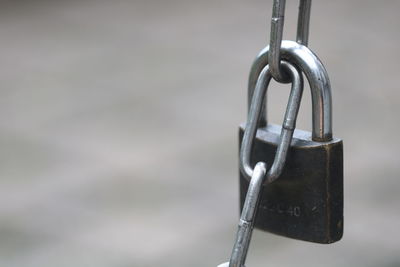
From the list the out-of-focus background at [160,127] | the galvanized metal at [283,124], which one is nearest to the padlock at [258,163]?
the galvanized metal at [283,124]

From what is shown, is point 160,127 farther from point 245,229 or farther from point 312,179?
point 245,229

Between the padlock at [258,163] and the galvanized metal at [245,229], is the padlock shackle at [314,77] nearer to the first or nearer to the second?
the padlock at [258,163]

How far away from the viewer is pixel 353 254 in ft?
9.37

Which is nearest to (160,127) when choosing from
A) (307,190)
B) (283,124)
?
(307,190)

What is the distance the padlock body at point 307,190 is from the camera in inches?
41.4

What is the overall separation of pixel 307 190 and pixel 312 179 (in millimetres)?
14

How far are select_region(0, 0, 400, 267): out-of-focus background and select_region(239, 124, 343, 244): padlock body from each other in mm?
1734

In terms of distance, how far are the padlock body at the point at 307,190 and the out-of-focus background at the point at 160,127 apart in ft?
5.69

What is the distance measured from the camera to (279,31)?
0.92m

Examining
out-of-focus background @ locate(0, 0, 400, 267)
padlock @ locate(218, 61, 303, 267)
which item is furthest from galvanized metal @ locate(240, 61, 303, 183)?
out-of-focus background @ locate(0, 0, 400, 267)

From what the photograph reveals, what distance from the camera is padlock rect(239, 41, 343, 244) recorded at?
1.05 m

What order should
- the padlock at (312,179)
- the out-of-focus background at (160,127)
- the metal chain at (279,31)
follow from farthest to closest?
the out-of-focus background at (160,127) → the padlock at (312,179) → the metal chain at (279,31)

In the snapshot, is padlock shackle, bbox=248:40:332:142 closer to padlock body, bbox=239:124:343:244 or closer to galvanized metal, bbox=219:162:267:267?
padlock body, bbox=239:124:343:244

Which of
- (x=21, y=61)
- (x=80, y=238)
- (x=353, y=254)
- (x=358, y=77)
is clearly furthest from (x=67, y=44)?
(x=353, y=254)
